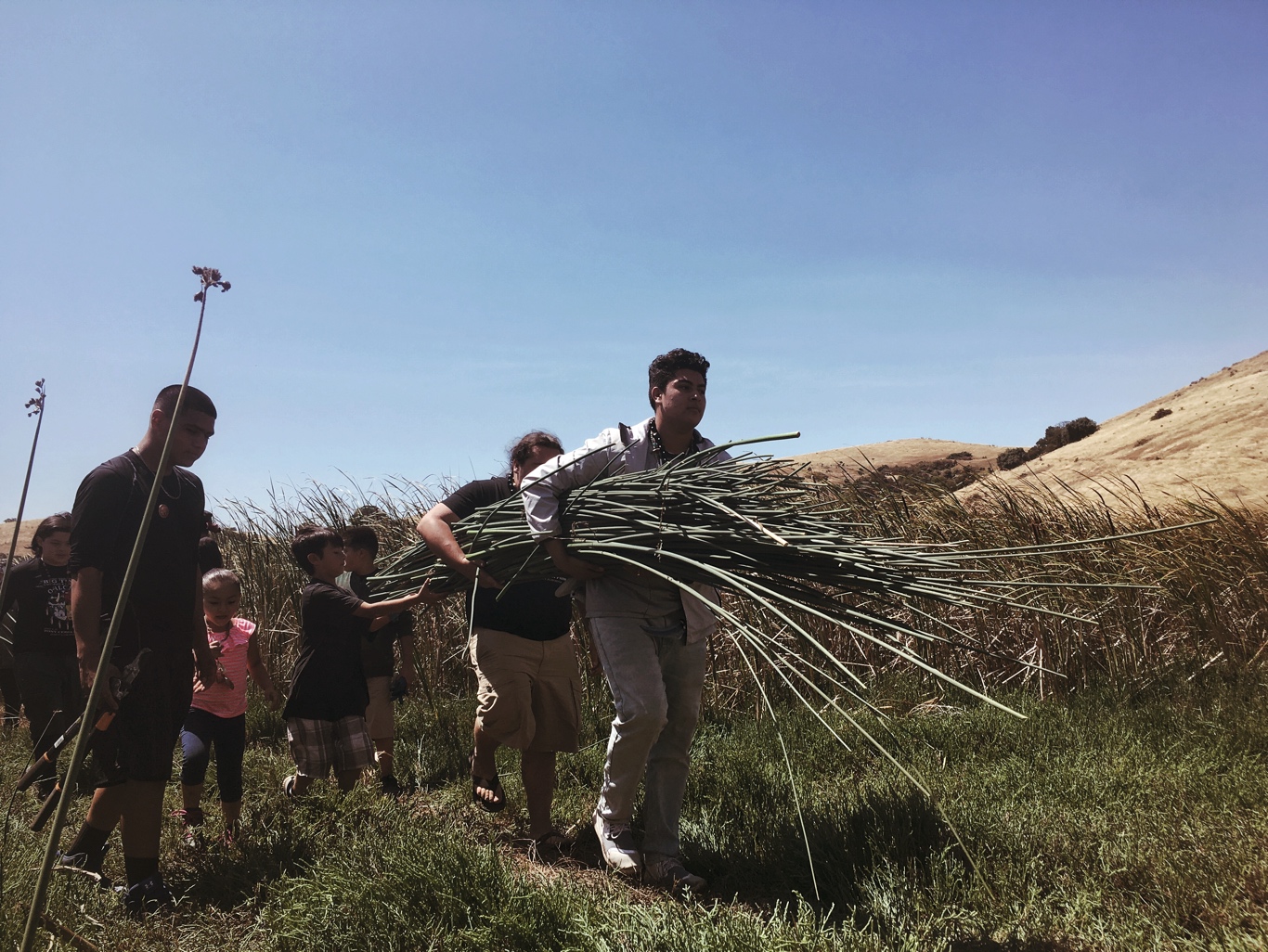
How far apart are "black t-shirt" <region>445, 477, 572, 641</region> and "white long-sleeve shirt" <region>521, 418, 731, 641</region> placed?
59 centimetres

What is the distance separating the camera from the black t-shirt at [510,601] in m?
3.57

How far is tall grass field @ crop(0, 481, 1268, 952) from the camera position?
92.8 inches

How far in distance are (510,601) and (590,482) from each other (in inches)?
33.4

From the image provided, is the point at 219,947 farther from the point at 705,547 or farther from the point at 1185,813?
the point at 1185,813

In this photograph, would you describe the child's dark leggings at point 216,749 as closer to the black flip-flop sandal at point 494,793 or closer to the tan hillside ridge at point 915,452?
the black flip-flop sandal at point 494,793

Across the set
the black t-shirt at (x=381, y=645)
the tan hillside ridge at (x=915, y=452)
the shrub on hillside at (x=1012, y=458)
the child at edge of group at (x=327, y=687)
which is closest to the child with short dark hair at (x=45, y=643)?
the black t-shirt at (x=381, y=645)

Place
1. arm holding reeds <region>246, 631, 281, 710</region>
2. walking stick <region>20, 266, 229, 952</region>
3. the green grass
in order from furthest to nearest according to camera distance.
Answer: arm holding reeds <region>246, 631, 281, 710</region> < the green grass < walking stick <region>20, 266, 229, 952</region>

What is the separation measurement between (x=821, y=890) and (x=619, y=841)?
0.74 meters

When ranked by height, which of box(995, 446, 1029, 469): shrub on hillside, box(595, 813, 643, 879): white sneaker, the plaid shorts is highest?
box(995, 446, 1029, 469): shrub on hillside

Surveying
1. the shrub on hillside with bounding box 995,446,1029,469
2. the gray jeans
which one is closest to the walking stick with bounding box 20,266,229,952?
the gray jeans

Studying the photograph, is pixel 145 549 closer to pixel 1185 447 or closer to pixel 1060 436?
pixel 1185 447

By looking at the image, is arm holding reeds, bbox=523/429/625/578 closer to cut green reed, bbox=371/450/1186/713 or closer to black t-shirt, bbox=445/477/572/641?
cut green reed, bbox=371/450/1186/713

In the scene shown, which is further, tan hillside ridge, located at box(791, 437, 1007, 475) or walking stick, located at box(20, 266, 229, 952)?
tan hillside ridge, located at box(791, 437, 1007, 475)

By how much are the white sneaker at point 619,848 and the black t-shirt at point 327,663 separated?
1436 millimetres
